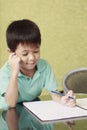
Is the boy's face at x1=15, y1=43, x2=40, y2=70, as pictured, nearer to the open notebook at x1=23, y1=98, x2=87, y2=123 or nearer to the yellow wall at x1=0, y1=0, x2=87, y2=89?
the open notebook at x1=23, y1=98, x2=87, y2=123

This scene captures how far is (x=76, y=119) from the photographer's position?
0.99 m

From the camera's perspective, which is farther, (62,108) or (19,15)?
(19,15)

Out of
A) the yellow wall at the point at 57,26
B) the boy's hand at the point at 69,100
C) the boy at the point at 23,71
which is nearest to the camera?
the boy's hand at the point at 69,100

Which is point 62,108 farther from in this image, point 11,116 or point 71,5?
point 71,5

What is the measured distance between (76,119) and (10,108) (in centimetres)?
33

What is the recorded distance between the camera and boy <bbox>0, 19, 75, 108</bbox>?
130cm

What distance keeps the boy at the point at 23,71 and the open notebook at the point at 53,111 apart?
0.21 feet

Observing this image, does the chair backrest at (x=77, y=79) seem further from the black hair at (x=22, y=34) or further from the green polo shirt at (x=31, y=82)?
the black hair at (x=22, y=34)

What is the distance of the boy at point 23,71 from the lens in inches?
51.2

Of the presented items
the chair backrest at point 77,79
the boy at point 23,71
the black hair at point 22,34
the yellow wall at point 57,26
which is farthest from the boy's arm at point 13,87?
the yellow wall at point 57,26

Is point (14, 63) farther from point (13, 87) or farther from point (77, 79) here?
point (77, 79)

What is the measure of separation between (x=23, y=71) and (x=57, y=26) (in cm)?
159

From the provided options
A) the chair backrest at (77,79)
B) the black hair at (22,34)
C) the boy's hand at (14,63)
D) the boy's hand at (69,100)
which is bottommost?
the chair backrest at (77,79)

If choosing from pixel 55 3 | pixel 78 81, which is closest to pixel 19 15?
pixel 55 3
